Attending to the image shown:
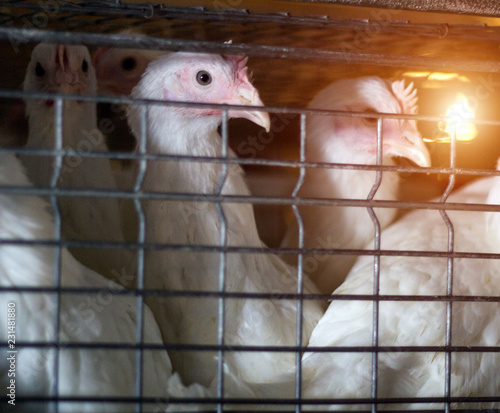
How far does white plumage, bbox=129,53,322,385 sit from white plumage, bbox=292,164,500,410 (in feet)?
0.46

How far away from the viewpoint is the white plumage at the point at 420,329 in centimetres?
100

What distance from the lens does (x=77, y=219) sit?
1.32m

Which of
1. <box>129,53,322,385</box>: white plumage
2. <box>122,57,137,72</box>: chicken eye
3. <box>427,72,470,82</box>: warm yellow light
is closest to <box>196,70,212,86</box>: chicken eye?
<box>129,53,322,385</box>: white plumage

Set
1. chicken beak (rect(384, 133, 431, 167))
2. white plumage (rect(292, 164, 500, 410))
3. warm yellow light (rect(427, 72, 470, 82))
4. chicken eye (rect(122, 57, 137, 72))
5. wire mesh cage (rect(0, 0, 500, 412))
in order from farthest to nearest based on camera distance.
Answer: warm yellow light (rect(427, 72, 470, 82)), chicken eye (rect(122, 57, 137, 72)), chicken beak (rect(384, 133, 431, 167)), white plumage (rect(292, 164, 500, 410)), wire mesh cage (rect(0, 0, 500, 412))

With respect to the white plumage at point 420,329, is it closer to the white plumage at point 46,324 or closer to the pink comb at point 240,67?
the white plumage at point 46,324

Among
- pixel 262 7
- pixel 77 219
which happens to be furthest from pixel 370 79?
pixel 77 219

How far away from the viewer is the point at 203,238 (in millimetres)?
1261

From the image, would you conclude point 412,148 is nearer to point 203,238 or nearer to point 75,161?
point 203,238

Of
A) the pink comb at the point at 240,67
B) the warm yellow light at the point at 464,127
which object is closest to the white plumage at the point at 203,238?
the pink comb at the point at 240,67

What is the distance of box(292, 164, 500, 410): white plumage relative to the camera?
39.4 inches

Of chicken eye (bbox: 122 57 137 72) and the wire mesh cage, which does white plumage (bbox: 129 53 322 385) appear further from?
chicken eye (bbox: 122 57 137 72)

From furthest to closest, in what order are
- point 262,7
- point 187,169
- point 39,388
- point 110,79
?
point 110,79 < point 262,7 < point 187,169 < point 39,388

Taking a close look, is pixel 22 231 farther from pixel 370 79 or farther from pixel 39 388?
pixel 370 79

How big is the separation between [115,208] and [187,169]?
273 millimetres
